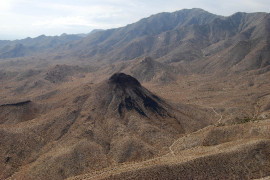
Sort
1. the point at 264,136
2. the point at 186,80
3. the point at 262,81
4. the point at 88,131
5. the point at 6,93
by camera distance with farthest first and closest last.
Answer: the point at 186,80
the point at 6,93
the point at 262,81
the point at 88,131
the point at 264,136

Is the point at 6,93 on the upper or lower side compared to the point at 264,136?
lower

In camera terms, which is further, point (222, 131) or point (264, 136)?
point (222, 131)

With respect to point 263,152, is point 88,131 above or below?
below

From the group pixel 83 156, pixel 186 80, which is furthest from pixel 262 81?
pixel 83 156

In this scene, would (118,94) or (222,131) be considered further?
(118,94)

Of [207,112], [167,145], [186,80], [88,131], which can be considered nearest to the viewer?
[167,145]

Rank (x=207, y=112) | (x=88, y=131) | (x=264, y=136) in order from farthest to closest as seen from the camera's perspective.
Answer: (x=207, y=112) → (x=88, y=131) → (x=264, y=136)

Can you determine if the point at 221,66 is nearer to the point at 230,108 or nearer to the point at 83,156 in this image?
the point at 230,108

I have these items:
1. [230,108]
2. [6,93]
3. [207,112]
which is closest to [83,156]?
[207,112]

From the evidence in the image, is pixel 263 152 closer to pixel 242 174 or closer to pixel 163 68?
pixel 242 174
